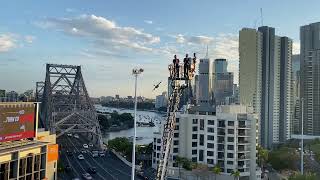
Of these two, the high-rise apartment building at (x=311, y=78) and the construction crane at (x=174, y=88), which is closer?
the construction crane at (x=174, y=88)

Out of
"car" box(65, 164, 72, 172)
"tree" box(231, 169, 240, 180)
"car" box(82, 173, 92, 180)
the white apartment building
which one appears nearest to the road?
"car" box(65, 164, 72, 172)

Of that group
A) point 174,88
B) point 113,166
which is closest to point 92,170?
point 113,166

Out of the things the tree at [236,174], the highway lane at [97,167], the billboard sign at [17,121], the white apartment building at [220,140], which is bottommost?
the highway lane at [97,167]

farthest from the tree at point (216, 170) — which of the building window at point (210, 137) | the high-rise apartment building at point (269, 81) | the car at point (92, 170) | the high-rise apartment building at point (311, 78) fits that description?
the high-rise apartment building at point (311, 78)

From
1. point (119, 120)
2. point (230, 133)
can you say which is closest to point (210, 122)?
point (230, 133)

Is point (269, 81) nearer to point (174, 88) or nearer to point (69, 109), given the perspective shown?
point (69, 109)

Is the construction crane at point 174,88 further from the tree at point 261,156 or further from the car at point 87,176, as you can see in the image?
the tree at point 261,156
